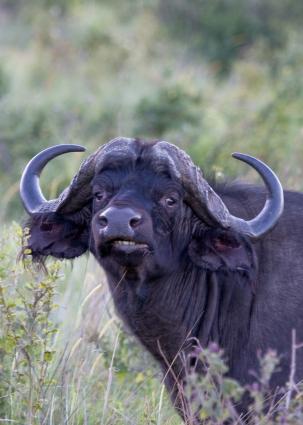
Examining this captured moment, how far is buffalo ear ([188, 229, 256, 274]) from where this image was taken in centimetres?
594

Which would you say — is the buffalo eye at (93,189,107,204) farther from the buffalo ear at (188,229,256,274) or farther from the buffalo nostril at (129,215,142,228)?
the buffalo ear at (188,229,256,274)

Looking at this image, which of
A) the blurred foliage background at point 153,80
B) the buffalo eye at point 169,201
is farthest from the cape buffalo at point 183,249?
the blurred foliage background at point 153,80

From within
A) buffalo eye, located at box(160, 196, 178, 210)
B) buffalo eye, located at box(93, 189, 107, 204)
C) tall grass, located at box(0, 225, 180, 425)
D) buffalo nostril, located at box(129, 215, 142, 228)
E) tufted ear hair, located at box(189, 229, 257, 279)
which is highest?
buffalo eye, located at box(93, 189, 107, 204)

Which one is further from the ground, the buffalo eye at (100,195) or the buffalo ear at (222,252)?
the buffalo eye at (100,195)

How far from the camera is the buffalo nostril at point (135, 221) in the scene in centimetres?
550

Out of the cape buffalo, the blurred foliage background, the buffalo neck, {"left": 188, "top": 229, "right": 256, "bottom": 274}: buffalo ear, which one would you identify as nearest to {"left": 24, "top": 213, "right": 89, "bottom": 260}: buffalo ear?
the cape buffalo

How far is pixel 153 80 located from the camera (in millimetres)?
18422

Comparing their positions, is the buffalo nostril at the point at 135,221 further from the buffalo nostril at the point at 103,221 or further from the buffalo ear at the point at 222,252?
the buffalo ear at the point at 222,252

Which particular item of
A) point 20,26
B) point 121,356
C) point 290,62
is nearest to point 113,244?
point 121,356

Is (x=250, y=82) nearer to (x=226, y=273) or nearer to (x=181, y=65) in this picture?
(x=181, y=65)

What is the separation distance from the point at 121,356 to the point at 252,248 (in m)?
1.74

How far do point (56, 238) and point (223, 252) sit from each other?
99 centimetres

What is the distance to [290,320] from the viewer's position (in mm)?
5855

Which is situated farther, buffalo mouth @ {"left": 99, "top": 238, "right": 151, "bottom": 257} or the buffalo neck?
the buffalo neck
